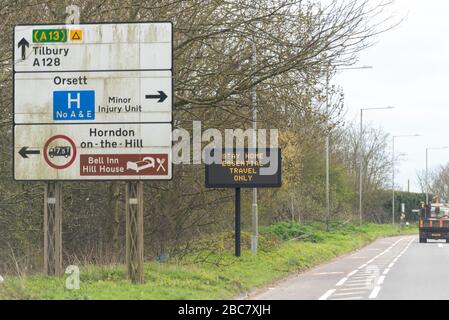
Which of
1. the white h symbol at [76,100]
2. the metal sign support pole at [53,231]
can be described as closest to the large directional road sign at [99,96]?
the white h symbol at [76,100]

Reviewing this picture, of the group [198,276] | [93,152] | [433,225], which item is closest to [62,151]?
[93,152]

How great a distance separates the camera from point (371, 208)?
82625 mm

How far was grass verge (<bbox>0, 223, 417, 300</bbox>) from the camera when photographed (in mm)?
15690

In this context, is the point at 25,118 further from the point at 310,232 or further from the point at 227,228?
the point at 310,232

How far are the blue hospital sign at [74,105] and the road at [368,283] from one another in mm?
5097

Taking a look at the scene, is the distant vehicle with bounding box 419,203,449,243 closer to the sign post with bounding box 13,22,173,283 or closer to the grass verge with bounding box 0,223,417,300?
the grass verge with bounding box 0,223,417,300

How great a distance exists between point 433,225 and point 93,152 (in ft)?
141

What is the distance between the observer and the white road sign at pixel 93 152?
18.1m

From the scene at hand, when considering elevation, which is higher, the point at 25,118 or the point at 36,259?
the point at 25,118

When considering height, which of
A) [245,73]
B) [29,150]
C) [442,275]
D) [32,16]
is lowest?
[442,275]

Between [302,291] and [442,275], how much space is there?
6.62 m

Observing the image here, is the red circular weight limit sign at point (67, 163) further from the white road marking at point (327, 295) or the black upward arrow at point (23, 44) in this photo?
the white road marking at point (327, 295)

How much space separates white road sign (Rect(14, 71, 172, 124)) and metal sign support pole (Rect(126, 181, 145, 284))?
4.97 ft
